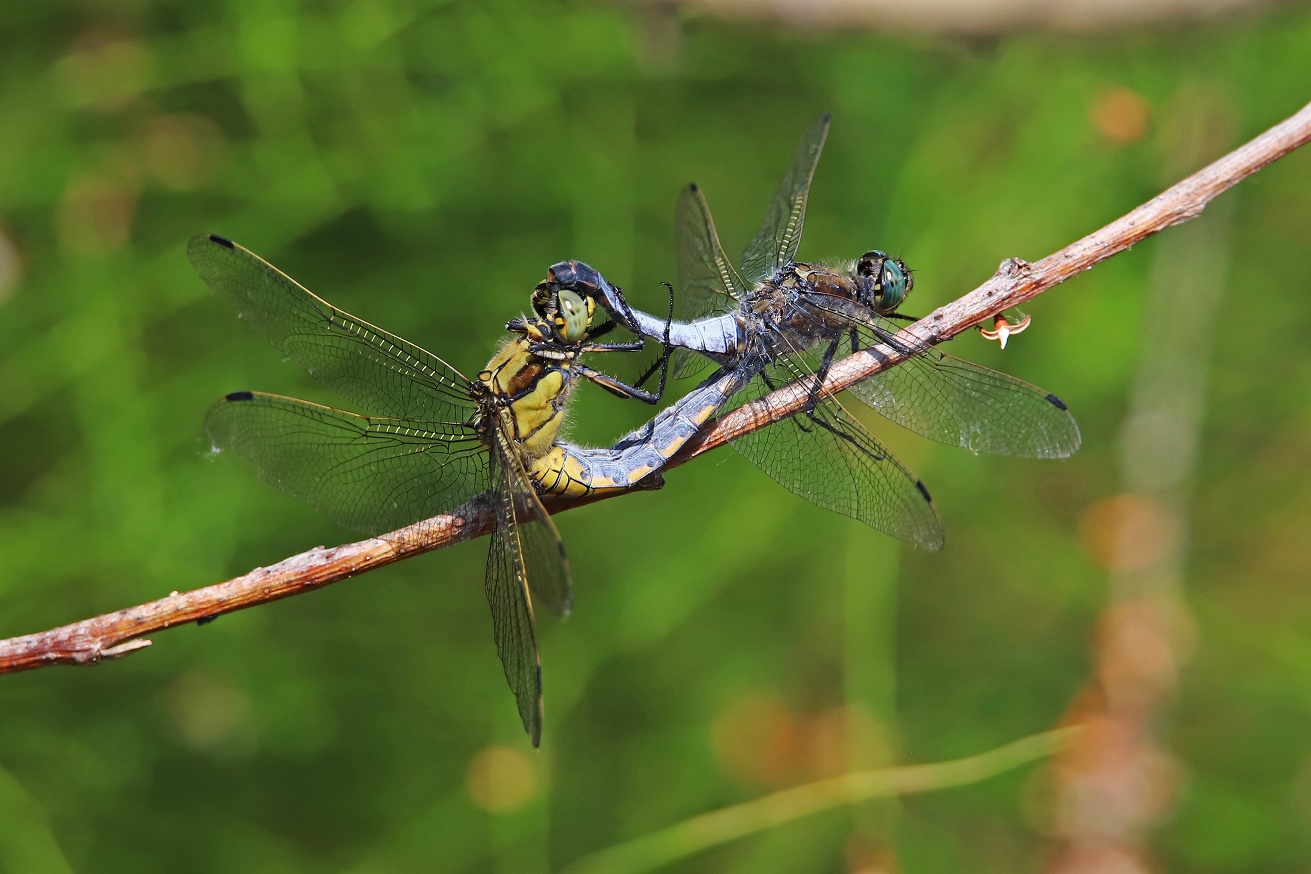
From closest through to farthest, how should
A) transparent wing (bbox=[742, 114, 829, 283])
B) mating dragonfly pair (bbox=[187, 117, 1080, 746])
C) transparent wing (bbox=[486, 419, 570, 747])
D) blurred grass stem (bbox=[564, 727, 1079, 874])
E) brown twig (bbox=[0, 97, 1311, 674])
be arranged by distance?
brown twig (bbox=[0, 97, 1311, 674]) → transparent wing (bbox=[486, 419, 570, 747]) → mating dragonfly pair (bbox=[187, 117, 1080, 746]) → transparent wing (bbox=[742, 114, 829, 283]) → blurred grass stem (bbox=[564, 727, 1079, 874])

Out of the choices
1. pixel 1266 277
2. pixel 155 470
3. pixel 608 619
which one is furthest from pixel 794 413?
pixel 1266 277

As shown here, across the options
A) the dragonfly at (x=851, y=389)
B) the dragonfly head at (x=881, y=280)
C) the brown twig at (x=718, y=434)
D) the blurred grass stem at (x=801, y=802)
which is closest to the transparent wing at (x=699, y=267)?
the dragonfly at (x=851, y=389)

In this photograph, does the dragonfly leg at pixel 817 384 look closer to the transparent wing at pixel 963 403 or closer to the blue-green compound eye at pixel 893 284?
the transparent wing at pixel 963 403

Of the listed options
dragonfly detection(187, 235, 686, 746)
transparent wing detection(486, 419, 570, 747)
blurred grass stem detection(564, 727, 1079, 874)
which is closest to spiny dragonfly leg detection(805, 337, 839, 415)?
dragonfly detection(187, 235, 686, 746)

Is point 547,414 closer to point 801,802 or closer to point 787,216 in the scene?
point 787,216

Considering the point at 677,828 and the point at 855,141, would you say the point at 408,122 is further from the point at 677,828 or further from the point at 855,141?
the point at 677,828

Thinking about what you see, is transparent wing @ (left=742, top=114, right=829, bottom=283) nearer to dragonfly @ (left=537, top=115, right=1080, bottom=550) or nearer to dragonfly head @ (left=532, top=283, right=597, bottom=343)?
dragonfly @ (left=537, top=115, right=1080, bottom=550)
